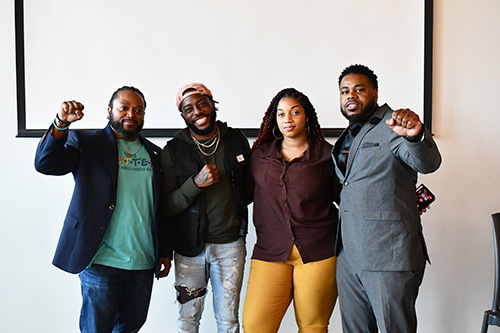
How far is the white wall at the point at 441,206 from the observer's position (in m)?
2.39

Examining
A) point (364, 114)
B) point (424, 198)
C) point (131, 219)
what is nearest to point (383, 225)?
point (424, 198)

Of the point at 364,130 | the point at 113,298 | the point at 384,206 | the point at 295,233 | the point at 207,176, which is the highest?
the point at 364,130

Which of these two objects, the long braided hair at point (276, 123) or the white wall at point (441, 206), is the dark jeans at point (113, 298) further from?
the long braided hair at point (276, 123)

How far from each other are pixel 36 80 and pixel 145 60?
747mm

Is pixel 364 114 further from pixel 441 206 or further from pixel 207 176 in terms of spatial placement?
pixel 441 206

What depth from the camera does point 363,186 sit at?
157cm

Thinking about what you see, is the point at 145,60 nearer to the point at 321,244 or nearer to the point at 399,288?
the point at 321,244

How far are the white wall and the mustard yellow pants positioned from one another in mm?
671

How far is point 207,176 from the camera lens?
1.73 m

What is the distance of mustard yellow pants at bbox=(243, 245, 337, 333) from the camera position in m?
1.74

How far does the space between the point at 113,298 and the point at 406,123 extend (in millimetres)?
1481

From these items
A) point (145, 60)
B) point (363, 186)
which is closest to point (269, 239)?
point (363, 186)

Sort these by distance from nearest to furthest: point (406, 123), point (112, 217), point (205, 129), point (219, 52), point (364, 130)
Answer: point (406, 123) → point (364, 130) → point (112, 217) → point (205, 129) → point (219, 52)

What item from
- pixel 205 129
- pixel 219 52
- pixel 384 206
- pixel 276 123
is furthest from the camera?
pixel 219 52
